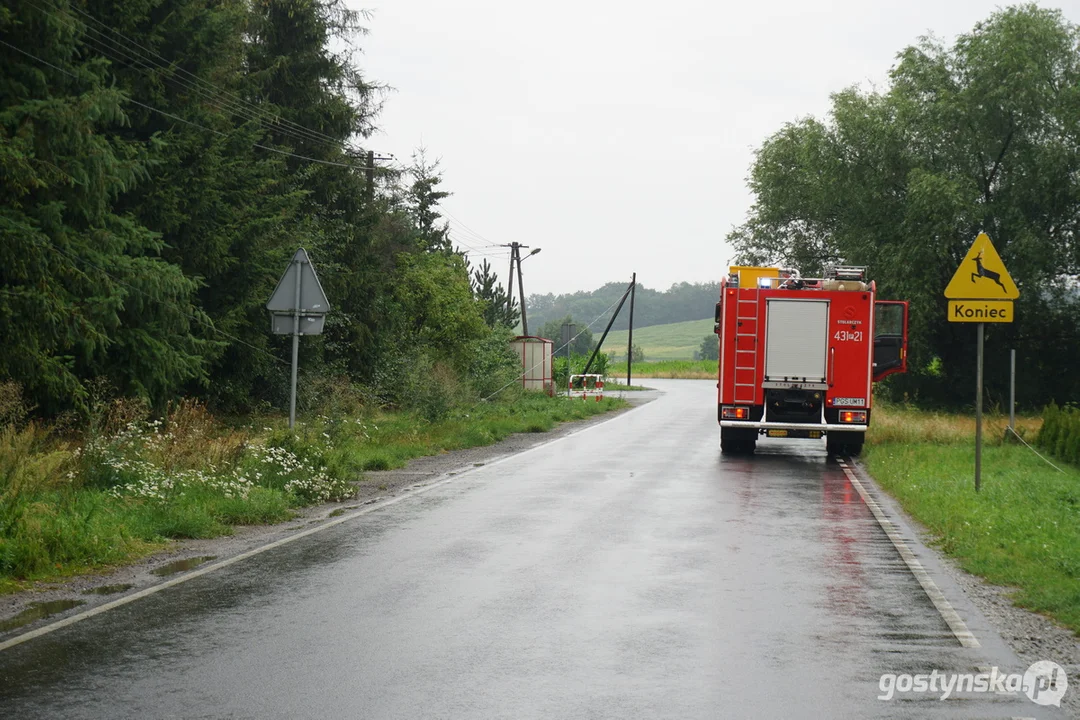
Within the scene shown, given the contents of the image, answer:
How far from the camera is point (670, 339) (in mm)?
173375

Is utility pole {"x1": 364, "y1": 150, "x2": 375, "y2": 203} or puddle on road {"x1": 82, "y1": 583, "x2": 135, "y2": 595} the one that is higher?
utility pole {"x1": 364, "y1": 150, "x2": 375, "y2": 203}

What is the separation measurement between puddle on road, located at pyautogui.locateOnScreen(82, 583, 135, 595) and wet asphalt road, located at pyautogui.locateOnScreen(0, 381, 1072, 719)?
480 mm

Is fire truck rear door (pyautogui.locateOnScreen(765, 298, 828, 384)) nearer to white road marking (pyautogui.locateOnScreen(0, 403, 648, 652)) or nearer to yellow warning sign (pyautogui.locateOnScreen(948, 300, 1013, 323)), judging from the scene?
white road marking (pyautogui.locateOnScreen(0, 403, 648, 652))

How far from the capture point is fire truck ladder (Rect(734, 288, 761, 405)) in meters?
21.0

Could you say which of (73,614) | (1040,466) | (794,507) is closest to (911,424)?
(1040,466)

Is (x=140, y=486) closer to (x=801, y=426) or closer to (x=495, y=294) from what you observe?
(x=801, y=426)

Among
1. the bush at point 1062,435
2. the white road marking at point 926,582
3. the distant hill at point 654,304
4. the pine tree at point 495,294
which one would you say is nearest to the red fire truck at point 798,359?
the bush at point 1062,435

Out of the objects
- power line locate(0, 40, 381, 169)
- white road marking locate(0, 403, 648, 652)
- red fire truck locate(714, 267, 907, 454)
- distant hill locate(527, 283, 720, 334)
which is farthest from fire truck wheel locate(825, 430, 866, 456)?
distant hill locate(527, 283, 720, 334)

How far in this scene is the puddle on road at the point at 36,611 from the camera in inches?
283

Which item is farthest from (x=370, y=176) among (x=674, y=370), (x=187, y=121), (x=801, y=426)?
(x=674, y=370)

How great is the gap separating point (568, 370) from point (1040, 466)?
41.4 meters

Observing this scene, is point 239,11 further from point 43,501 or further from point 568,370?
point 568,370

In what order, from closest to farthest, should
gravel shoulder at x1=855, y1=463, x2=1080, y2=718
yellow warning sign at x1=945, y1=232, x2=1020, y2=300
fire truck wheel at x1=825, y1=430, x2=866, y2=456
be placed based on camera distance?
1. gravel shoulder at x1=855, y1=463, x2=1080, y2=718
2. yellow warning sign at x1=945, y1=232, x2=1020, y2=300
3. fire truck wheel at x1=825, y1=430, x2=866, y2=456

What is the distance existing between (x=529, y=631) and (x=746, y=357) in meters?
14.7
